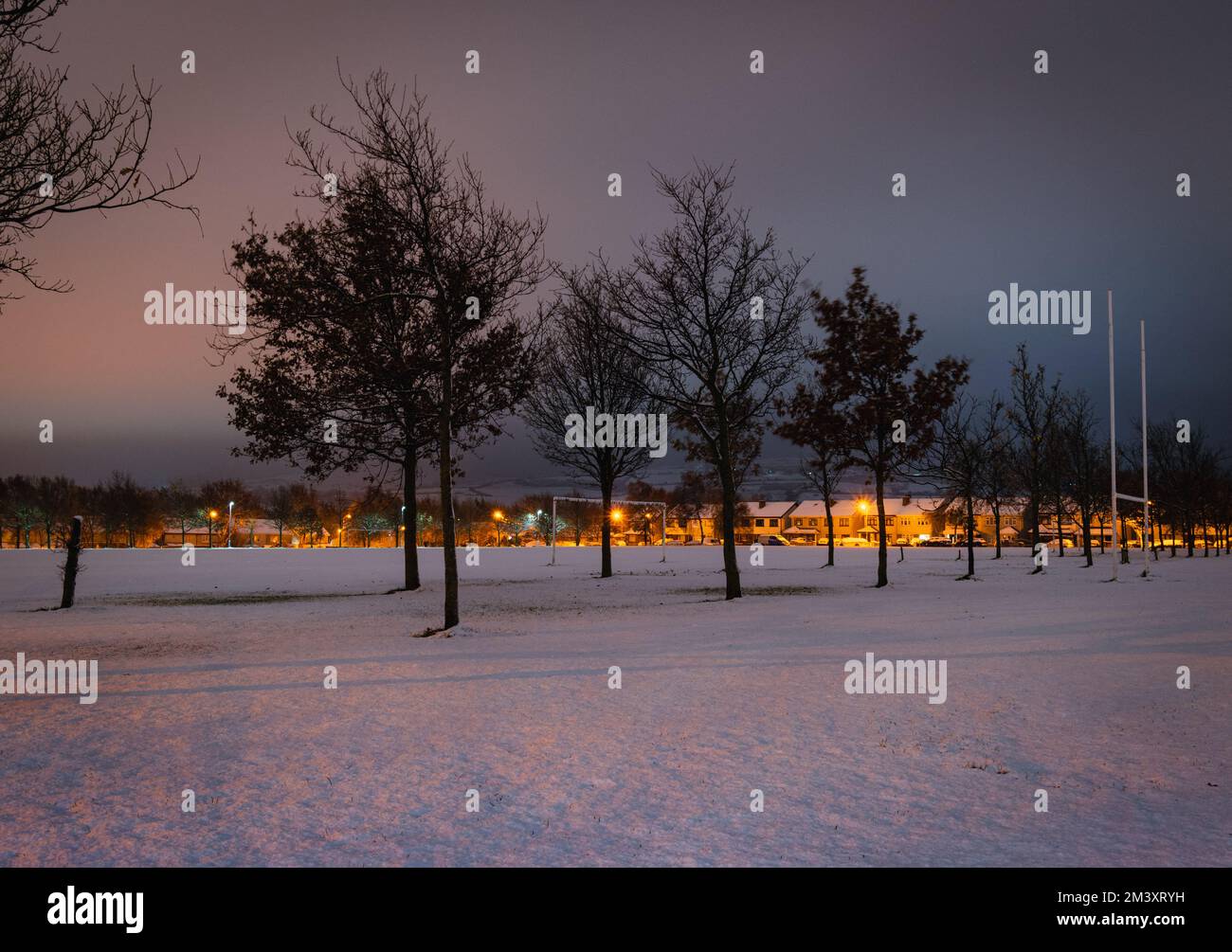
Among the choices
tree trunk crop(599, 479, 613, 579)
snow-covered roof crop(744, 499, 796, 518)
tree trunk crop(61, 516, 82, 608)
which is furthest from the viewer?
snow-covered roof crop(744, 499, 796, 518)

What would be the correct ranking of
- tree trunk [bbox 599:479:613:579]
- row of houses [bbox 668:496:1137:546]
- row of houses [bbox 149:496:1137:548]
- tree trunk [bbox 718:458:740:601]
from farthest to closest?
row of houses [bbox 668:496:1137:546], row of houses [bbox 149:496:1137:548], tree trunk [bbox 599:479:613:579], tree trunk [bbox 718:458:740:601]

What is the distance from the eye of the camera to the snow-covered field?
222 inches

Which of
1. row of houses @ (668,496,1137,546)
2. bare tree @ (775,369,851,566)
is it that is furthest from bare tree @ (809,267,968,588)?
row of houses @ (668,496,1137,546)

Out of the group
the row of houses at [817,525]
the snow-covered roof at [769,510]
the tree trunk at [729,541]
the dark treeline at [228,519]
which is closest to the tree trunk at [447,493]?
the tree trunk at [729,541]

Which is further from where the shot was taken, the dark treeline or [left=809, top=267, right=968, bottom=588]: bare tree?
the dark treeline

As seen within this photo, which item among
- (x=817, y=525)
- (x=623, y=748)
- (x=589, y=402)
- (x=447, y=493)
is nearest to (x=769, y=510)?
(x=817, y=525)

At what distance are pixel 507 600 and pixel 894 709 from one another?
16.4 meters

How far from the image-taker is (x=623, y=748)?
→ 7.99 meters

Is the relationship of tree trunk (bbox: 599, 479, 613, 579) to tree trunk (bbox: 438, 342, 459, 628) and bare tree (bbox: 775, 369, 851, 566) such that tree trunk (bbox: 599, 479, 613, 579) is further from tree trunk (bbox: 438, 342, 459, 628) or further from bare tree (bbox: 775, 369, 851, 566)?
tree trunk (bbox: 438, 342, 459, 628)

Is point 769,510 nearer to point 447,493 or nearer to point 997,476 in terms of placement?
point 997,476

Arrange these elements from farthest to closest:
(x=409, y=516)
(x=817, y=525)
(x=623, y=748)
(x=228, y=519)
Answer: (x=817, y=525), (x=228, y=519), (x=409, y=516), (x=623, y=748)

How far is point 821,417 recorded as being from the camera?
31234 millimetres

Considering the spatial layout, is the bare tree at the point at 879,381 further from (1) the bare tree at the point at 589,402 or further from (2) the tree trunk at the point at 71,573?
(2) the tree trunk at the point at 71,573

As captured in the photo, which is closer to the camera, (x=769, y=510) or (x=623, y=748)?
(x=623, y=748)
